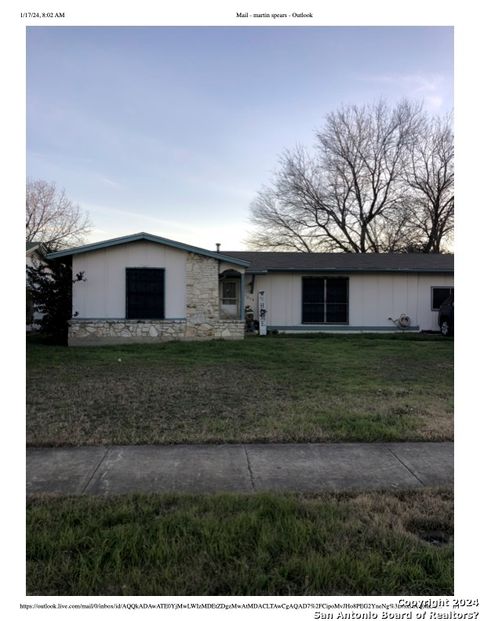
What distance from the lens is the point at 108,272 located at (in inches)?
502

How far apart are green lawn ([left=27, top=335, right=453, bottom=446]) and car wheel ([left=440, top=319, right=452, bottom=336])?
443 centimetres

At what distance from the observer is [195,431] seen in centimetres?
410

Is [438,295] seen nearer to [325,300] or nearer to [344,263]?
[344,263]

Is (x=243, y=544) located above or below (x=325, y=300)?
below

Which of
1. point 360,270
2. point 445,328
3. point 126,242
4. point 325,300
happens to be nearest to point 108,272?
point 126,242

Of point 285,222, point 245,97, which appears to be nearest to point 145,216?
point 245,97

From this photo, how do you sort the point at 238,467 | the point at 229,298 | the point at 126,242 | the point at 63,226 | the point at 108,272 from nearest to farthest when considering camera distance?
the point at 238,467, the point at 126,242, the point at 108,272, the point at 229,298, the point at 63,226

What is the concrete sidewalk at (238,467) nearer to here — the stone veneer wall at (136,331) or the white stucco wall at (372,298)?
the stone veneer wall at (136,331)

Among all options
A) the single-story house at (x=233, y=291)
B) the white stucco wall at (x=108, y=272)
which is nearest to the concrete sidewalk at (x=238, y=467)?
the single-story house at (x=233, y=291)

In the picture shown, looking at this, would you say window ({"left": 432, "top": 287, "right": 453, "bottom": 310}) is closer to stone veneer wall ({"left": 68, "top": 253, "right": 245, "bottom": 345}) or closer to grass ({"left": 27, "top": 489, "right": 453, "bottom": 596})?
stone veneer wall ({"left": 68, "top": 253, "right": 245, "bottom": 345})

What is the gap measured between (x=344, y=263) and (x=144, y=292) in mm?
7557
